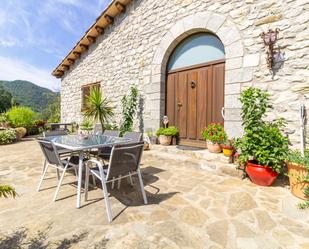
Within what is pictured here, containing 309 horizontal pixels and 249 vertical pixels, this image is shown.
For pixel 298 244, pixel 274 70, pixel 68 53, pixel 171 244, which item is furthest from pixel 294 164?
pixel 68 53

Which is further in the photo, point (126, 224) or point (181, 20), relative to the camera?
point (181, 20)

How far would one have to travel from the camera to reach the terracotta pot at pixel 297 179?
8.08ft

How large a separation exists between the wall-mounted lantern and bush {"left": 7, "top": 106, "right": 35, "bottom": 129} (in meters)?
10.4

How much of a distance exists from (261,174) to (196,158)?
4.35 ft

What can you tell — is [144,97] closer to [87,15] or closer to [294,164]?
[294,164]

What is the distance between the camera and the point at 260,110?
121 inches

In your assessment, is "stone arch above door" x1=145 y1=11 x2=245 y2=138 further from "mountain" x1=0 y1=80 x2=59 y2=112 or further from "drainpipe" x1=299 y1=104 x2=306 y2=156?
"mountain" x1=0 y1=80 x2=59 y2=112

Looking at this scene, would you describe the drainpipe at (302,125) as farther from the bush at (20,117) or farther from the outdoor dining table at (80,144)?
the bush at (20,117)

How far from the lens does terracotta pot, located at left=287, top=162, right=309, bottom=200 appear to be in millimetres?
2463

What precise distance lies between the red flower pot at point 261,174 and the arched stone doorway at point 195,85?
1.51 meters

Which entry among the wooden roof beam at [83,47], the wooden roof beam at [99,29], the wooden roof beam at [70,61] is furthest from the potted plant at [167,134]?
the wooden roof beam at [70,61]

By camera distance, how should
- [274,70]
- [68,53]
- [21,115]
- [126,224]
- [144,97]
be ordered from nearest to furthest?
1. [126,224]
2. [274,70]
3. [144,97]
4. [68,53]
5. [21,115]

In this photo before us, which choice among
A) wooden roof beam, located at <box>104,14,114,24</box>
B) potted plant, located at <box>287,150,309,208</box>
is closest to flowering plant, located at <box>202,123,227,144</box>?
potted plant, located at <box>287,150,309,208</box>

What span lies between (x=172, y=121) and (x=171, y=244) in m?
3.75
